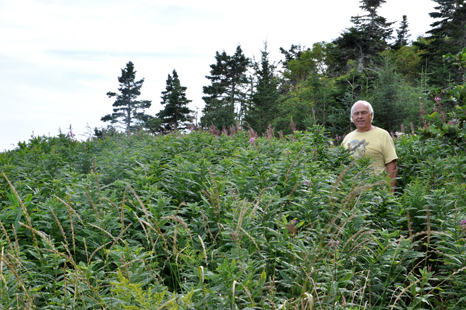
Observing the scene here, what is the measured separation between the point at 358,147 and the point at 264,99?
21.9 metres

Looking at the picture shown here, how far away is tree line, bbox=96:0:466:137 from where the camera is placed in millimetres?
19047

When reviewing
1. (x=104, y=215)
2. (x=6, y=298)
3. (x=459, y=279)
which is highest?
(x=104, y=215)

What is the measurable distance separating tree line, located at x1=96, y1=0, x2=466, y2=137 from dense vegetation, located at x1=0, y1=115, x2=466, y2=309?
3.10 metres

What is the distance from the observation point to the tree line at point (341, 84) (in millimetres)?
19047

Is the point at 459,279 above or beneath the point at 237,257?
beneath

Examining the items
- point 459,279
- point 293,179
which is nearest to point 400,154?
point 293,179

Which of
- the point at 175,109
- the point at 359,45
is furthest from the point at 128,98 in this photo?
the point at 359,45

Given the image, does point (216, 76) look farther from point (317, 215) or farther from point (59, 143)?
point (317, 215)

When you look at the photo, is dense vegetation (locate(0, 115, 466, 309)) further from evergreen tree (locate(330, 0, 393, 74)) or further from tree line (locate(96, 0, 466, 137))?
evergreen tree (locate(330, 0, 393, 74))

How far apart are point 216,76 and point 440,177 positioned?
1947 inches

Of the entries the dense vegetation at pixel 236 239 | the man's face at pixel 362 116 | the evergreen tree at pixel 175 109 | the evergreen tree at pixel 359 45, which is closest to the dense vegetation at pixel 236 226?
the dense vegetation at pixel 236 239

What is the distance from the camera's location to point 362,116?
604 cm

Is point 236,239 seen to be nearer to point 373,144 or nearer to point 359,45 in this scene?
point 373,144

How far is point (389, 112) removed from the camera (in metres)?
19.9
